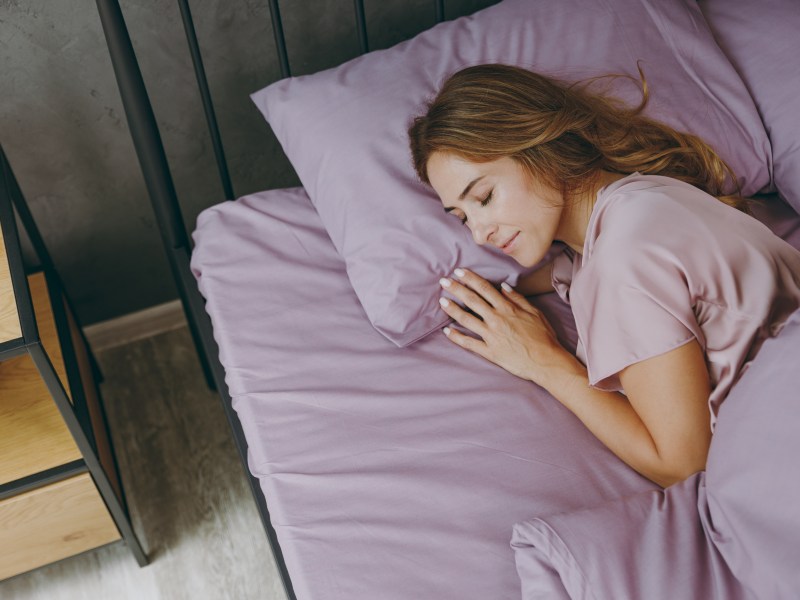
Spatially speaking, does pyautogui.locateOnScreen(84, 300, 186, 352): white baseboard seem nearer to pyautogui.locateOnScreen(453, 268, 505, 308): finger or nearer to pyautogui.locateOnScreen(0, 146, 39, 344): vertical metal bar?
pyautogui.locateOnScreen(0, 146, 39, 344): vertical metal bar

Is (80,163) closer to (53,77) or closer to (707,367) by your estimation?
(53,77)

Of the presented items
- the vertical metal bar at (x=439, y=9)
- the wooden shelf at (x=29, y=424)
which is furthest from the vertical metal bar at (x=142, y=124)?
the vertical metal bar at (x=439, y=9)

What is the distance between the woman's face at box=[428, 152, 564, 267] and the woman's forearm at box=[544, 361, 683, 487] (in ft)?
0.63

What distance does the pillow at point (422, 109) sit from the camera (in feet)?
3.87

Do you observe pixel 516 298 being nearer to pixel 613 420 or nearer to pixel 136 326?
pixel 613 420

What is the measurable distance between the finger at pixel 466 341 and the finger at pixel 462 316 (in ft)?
0.05

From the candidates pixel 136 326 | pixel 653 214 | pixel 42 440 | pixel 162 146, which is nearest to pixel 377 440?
pixel 653 214

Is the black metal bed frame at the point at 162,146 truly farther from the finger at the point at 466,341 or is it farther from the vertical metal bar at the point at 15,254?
the finger at the point at 466,341

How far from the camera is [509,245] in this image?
1116mm

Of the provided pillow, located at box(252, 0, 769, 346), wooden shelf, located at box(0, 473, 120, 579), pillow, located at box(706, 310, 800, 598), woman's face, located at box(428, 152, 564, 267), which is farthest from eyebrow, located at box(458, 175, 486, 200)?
wooden shelf, located at box(0, 473, 120, 579)

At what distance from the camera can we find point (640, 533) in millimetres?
894

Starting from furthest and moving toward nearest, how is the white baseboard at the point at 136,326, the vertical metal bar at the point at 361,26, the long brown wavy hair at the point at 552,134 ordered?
the white baseboard at the point at 136,326
the vertical metal bar at the point at 361,26
the long brown wavy hair at the point at 552,134

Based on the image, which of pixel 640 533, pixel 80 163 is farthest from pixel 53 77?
pixel 640 533

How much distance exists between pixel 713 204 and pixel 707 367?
22cm
